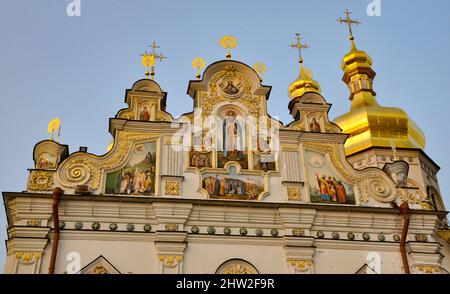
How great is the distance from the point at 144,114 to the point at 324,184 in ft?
15.3

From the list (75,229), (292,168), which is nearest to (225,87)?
(292,168)

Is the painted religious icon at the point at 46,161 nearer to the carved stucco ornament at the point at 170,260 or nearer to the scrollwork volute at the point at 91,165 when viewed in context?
the scrollwork volute at the point at 91,165

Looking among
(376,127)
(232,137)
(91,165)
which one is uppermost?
(376,127)

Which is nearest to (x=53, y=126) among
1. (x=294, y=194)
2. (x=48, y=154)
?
(x=48, y=154)

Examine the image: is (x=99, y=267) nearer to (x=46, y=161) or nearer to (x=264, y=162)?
(x=46, y=161)

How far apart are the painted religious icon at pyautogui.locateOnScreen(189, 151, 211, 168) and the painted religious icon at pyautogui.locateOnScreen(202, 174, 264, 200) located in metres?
0.32

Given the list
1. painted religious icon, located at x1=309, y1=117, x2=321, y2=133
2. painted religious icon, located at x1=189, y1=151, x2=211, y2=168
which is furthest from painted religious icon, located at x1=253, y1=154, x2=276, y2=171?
painted religious icon, located at x1=309, y1=117, x2=321, y2=133

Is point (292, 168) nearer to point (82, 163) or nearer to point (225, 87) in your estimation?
point (225, 87)

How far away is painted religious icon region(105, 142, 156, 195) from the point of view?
1380cm

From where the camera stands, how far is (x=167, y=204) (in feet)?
44.4

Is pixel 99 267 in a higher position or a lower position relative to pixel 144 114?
lower

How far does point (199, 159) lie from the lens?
47.6ft
